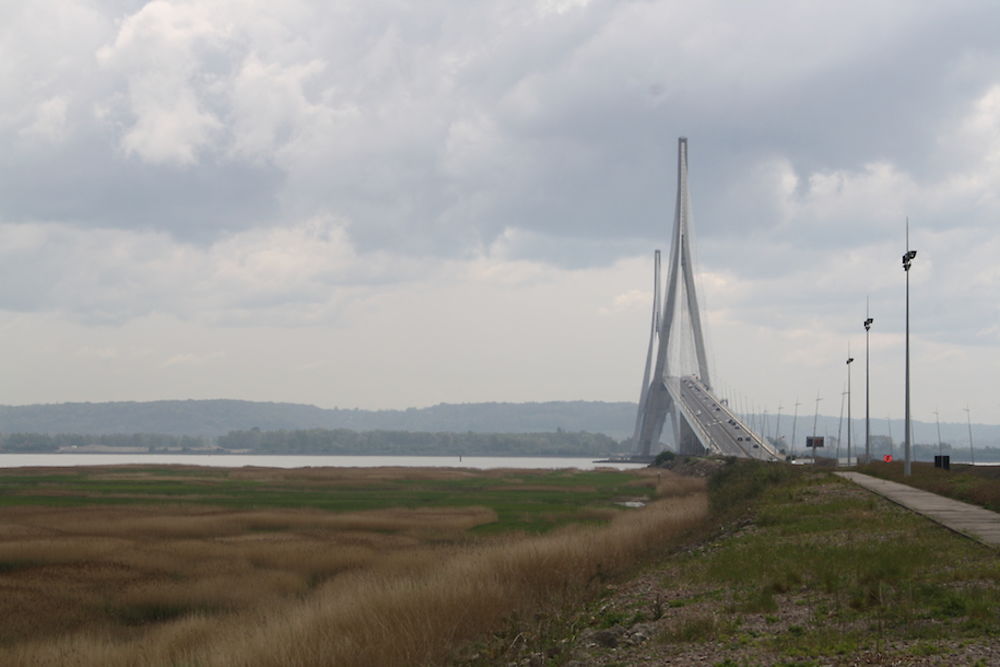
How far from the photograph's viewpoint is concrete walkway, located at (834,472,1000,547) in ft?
65.7

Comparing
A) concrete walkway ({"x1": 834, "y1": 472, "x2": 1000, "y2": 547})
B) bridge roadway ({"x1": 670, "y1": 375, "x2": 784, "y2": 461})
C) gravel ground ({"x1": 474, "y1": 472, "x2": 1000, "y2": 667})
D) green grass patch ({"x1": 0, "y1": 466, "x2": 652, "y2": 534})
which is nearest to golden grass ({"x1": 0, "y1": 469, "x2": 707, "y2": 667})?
gravel ground ({"x1": 474, "y1": 472, "x2": 1000, "y2": 667})

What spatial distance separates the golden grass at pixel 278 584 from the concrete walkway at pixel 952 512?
6923 mm

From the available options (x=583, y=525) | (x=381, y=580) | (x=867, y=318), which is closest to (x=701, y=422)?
(x=867, y=318)

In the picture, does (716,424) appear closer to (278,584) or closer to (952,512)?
(952,512)

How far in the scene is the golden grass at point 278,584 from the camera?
16.2 metres

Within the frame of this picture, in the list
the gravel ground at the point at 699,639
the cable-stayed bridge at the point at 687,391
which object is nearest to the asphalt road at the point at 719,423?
the cable-stayed bridge at the point at 687,391

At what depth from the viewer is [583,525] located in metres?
36.6

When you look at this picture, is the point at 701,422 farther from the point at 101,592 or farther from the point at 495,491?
the point at 101,592

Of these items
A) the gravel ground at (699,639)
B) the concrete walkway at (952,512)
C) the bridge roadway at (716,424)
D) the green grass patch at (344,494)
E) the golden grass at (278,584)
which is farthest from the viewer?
the bridge roadway at (716,424)

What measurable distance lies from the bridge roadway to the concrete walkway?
180 ft

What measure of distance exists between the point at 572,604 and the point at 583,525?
18.2m

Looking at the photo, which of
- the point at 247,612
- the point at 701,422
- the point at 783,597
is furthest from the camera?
the point at 701,422

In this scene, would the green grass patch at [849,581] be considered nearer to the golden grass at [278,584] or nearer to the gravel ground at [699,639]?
the gravel ground at [699,639]

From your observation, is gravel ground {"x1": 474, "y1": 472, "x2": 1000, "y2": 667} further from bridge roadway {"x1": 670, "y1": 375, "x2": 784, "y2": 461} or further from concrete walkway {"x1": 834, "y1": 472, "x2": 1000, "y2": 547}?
bridge roadway {"x1": 670, "y1": 375, "x2": 784, "y2": 461}
